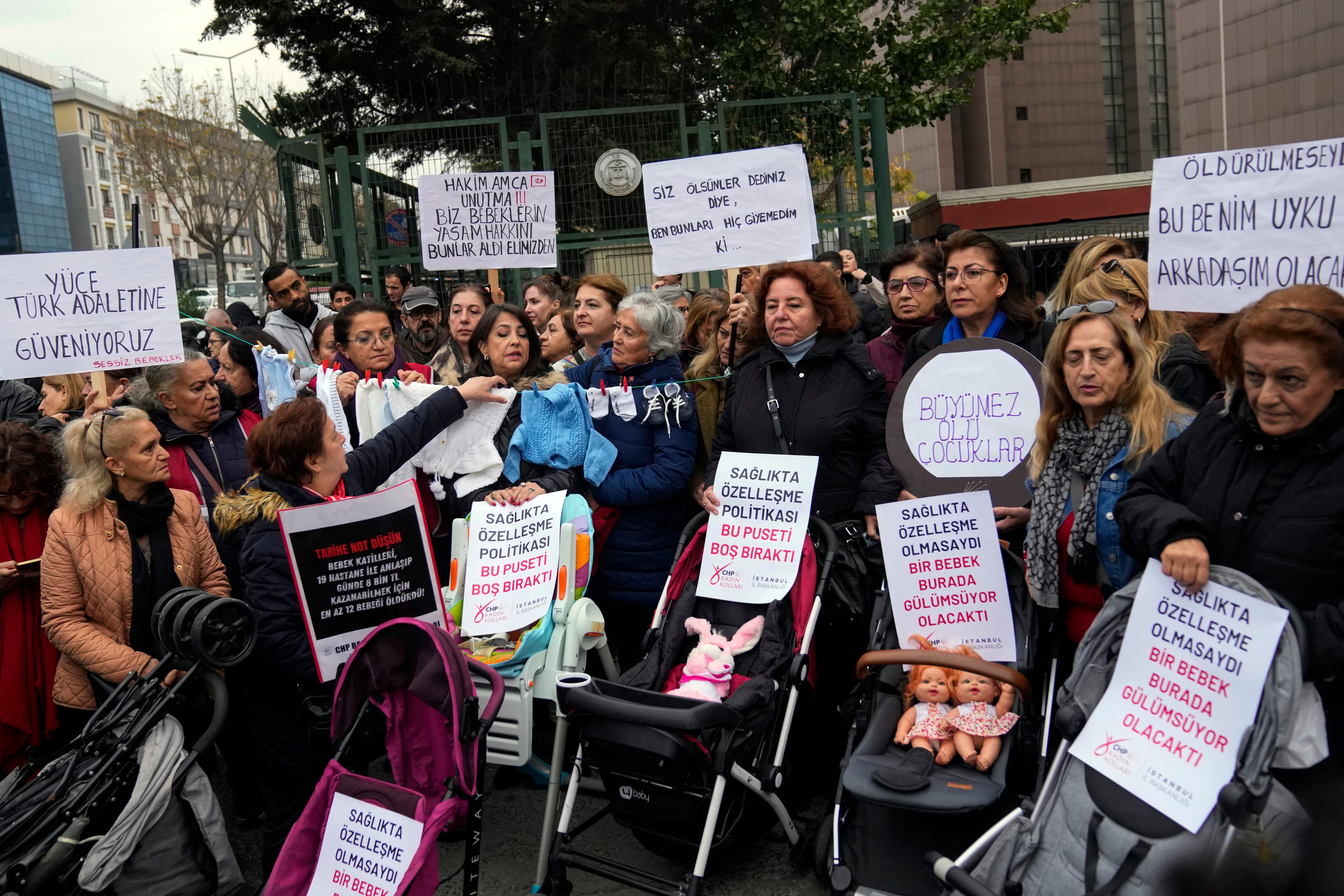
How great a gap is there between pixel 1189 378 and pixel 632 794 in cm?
245

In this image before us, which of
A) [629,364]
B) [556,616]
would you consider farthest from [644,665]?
[629,364]

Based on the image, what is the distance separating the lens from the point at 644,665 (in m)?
3.74

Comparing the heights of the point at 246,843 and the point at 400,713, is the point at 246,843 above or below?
below

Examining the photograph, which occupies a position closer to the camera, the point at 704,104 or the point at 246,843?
the point at 246,843

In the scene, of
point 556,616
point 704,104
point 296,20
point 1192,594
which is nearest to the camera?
point 1192,594

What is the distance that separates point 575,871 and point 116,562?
209cm

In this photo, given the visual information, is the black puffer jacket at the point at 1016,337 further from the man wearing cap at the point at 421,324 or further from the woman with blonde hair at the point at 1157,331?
the man wearing cap at the point at 421,324

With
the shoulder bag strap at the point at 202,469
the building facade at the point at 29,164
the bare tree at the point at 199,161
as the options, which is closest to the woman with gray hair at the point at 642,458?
the shoulder bag strap at the point at 202,469

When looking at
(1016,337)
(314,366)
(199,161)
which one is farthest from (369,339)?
(199,161)

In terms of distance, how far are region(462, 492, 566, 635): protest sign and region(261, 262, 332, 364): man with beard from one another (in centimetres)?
415

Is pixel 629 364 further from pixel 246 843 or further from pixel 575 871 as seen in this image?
pixel 246 843

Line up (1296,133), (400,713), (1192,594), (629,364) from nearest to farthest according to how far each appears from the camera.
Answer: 1. (1192,594)
2. (400,713)
3. (629,364)
4. (1296,133)

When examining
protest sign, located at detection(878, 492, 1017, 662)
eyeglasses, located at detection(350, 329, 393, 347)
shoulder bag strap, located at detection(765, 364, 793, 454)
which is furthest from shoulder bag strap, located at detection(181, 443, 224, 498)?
protest sign, located at detection(878, 492, 1017, 662)

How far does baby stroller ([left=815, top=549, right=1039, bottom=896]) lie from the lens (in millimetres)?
2963
